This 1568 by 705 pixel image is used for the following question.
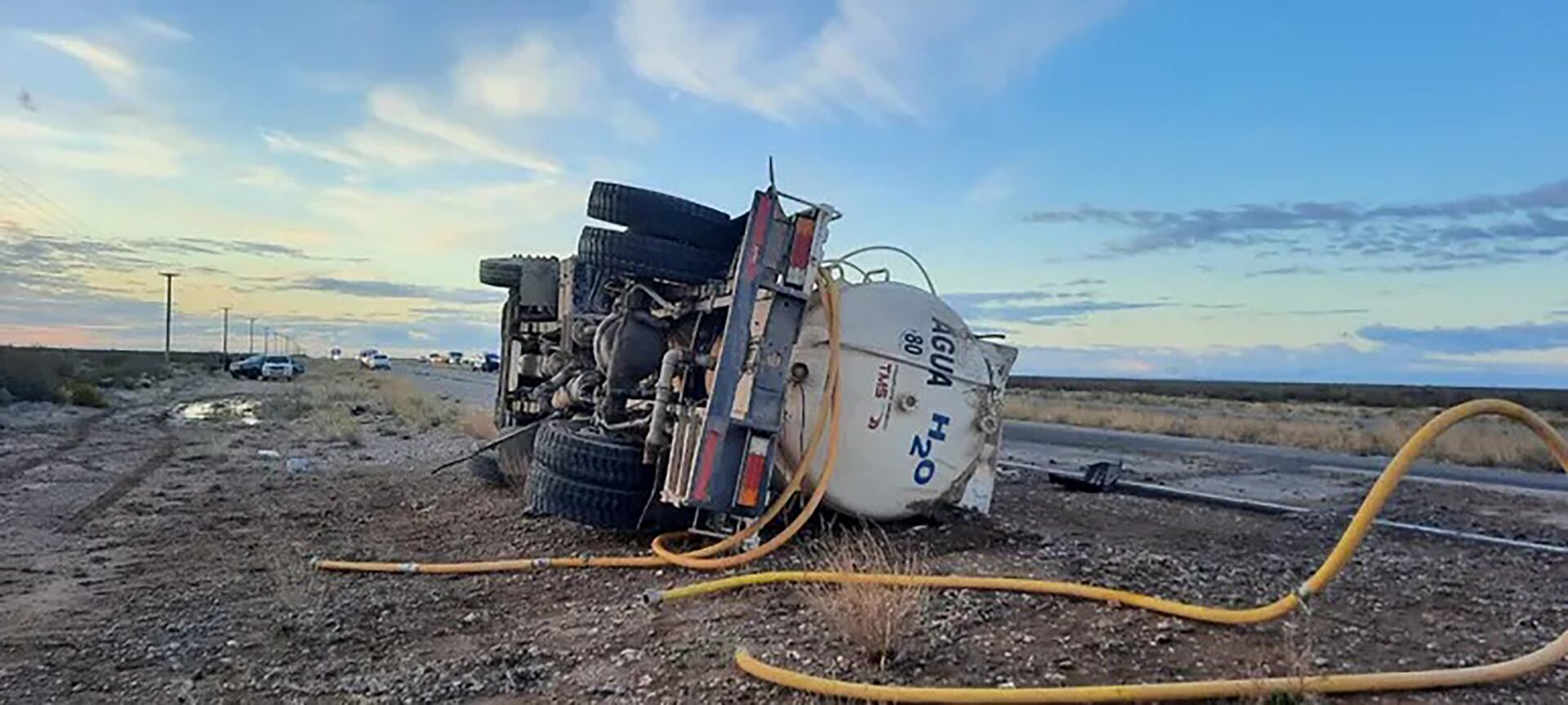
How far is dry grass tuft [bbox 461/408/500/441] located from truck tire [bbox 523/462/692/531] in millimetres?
10945

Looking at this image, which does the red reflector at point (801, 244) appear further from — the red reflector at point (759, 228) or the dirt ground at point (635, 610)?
the dirt ground at point (635, 610)

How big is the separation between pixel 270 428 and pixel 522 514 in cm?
1748

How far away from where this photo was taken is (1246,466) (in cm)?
1742

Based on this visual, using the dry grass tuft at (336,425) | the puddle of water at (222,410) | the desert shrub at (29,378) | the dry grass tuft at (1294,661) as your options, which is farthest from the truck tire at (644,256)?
the desert shrub at (29,378)

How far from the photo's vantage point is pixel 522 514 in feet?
30.0

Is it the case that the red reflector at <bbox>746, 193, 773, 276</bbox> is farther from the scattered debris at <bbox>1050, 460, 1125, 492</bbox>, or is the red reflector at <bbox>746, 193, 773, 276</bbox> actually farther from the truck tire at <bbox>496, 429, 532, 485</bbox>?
the scattered debris at <bbox>1050, 460, 1125, 492</bbox>

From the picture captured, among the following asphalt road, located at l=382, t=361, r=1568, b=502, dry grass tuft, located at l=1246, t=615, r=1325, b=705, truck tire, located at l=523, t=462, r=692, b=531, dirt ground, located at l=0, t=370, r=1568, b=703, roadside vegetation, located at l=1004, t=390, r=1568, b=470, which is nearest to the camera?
dry grass tuft, located at l=1246, t=615, r=1325, b=705

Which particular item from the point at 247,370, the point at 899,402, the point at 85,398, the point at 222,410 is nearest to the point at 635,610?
the point at 899,402

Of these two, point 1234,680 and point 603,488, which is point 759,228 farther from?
point 1234,680

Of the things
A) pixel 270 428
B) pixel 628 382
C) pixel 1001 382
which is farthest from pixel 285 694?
pixel 270 428

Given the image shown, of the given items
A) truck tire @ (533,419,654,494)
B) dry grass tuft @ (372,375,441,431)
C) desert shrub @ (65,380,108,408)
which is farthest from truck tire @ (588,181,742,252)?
desert shrub @ (65,380,108,408)

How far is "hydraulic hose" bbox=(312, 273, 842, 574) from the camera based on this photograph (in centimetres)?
661

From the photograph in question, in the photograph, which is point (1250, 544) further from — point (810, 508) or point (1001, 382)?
point (810, 508)

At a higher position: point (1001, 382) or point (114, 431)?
point (1001, 382)
